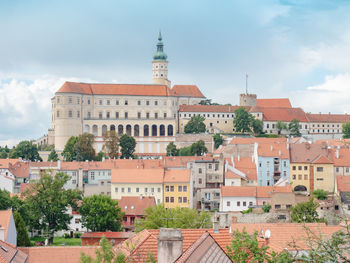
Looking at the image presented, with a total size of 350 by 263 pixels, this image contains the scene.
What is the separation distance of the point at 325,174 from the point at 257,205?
10.9 m

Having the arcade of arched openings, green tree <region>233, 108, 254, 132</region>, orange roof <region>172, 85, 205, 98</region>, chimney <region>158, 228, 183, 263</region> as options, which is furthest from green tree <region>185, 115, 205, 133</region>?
chimney <region>158, 228, 183, 263</region>

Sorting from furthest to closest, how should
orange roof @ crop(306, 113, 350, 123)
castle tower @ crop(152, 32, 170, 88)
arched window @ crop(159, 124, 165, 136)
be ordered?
castle tower @ crop(152, 32, 170, 88)
orange roof @ crop(306, 113, 350, 123)
arched window @ crop(159, 124, 165, 136)

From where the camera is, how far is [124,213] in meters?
58.9

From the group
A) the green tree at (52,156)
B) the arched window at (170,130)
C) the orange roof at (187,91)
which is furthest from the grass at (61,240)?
the orange roof at (187,91)

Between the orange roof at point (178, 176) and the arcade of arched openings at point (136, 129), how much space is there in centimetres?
5851

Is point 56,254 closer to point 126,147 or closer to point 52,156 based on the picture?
point 126,147

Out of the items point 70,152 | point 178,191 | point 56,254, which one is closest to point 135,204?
point 178,191

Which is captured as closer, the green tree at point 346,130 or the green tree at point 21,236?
the green tree at point 21,236

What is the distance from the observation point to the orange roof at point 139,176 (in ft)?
228

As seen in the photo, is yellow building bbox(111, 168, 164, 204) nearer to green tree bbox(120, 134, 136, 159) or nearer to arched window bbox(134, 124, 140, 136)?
green tree bbox(120, 134, 136, 159)

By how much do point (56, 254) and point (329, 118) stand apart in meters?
113

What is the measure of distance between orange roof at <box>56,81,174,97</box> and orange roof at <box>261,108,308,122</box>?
20.6 meters

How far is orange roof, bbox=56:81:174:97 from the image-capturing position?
133 m

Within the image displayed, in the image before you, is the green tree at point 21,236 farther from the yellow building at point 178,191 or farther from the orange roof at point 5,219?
the yellow building at point 178,191
